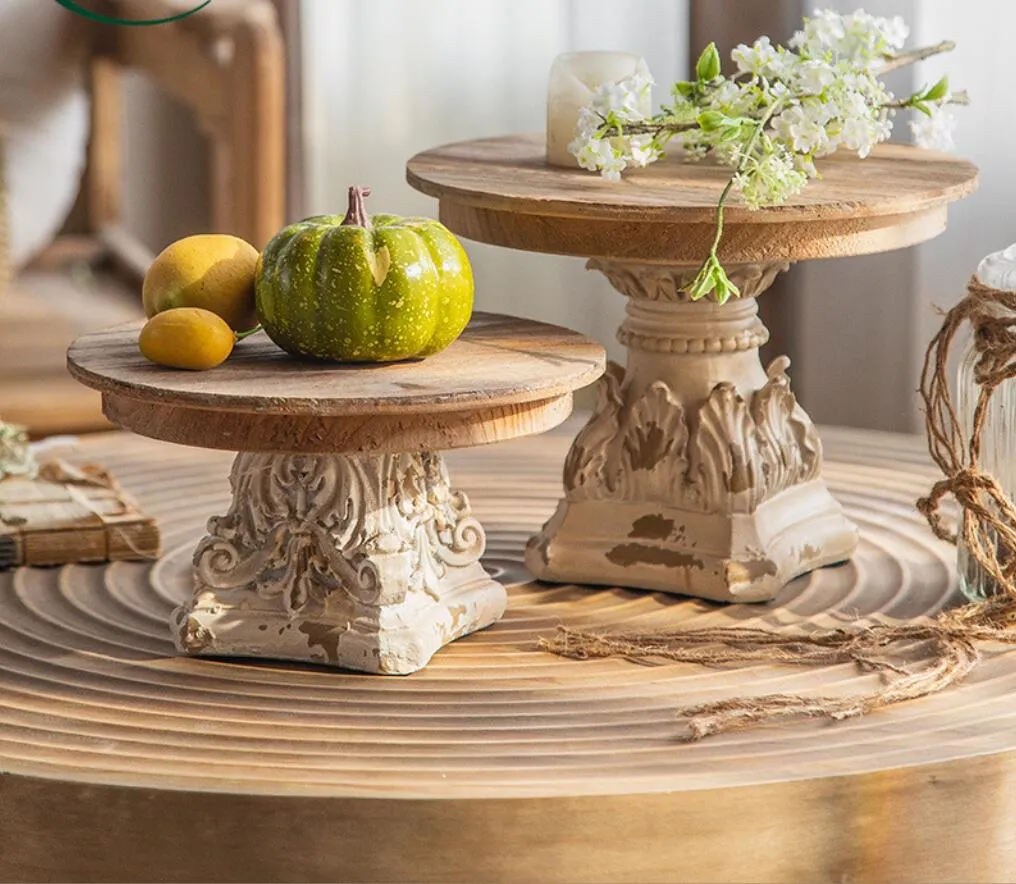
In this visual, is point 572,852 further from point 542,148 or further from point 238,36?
point 238,36

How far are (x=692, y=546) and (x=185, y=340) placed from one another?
1.64 ft

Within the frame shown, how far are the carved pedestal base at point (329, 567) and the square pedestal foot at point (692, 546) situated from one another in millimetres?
189

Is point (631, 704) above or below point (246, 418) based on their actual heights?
below

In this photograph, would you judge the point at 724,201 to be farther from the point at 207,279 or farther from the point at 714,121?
the point at 207,279

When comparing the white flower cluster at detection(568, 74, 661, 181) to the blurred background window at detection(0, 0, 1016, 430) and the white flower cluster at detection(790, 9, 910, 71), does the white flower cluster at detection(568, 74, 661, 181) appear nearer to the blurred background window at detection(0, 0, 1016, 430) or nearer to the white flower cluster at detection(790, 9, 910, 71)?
the white flower cluster at detection(790, 9, 910, 71)

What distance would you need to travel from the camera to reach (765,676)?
4.65 feet

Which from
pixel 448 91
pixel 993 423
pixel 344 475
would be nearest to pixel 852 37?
pixel 993 423

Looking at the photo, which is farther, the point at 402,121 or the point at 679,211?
the point at 402,121

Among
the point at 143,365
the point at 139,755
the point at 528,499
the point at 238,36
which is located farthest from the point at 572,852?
the point at 238,36

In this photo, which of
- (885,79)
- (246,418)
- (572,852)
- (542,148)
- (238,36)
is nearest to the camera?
(572,852)

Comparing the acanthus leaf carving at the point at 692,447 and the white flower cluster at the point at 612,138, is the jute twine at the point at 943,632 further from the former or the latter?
the white flower cluster at the point at 612,138

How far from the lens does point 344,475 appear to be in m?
1.42

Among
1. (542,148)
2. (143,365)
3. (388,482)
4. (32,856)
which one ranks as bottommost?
(32,856)

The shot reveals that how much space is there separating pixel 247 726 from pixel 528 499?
650mm
